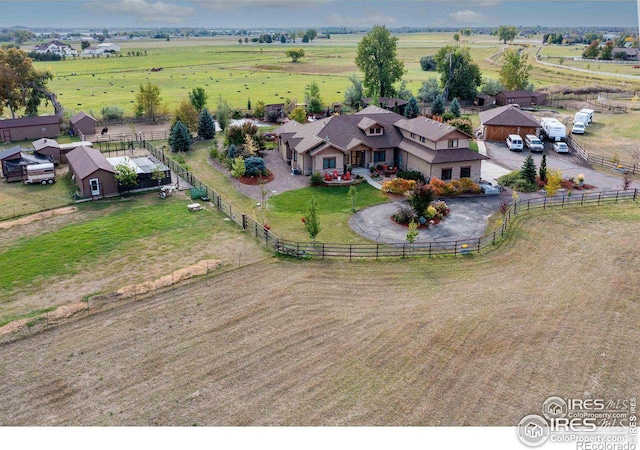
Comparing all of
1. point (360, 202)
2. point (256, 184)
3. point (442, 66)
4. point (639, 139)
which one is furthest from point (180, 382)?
point (442, 66)

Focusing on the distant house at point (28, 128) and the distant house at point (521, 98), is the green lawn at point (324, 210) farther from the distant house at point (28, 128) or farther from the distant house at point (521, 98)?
the distant house at point (521, 98)

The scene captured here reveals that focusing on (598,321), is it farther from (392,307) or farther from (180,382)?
(180,382)

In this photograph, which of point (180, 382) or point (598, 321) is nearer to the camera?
point (180, 382)

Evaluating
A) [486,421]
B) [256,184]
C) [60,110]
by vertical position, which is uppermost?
[60,110]

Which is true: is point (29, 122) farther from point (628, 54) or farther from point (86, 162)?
point (628, 54)

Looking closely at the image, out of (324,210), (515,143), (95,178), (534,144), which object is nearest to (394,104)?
(515,143)

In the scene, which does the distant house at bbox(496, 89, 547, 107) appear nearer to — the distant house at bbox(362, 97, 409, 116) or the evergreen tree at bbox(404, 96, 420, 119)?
the distant house at bbox(362, 97, 409, 116)

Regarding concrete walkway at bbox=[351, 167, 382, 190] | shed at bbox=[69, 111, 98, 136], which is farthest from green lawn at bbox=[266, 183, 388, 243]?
shed at bbox=[69, 111, 98, 136]
